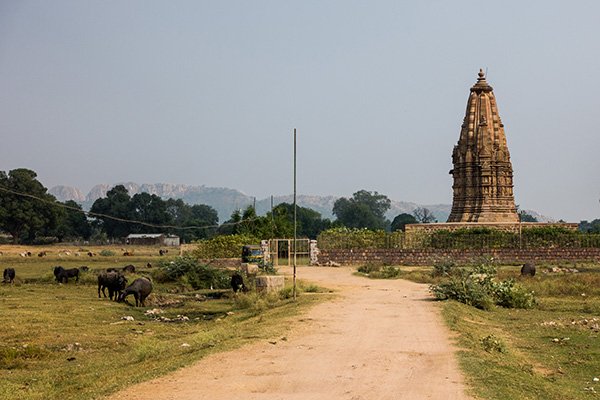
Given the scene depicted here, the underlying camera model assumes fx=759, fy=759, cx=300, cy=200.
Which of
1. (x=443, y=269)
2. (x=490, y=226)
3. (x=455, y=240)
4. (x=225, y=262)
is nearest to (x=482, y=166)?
(x=490, y=226)

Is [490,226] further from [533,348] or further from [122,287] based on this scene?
[533,348]

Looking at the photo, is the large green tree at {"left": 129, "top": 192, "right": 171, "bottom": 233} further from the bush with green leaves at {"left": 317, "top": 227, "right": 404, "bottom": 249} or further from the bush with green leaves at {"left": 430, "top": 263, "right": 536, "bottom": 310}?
the bush with green leaves at {"left": 430, "top": 263, "right": 536, "bottom": 310}

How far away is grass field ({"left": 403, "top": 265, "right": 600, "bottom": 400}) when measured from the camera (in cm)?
1145

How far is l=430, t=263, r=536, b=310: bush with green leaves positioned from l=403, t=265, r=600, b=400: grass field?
0.50 metres

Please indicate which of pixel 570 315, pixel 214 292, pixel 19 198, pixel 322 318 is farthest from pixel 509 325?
pixel 19 198

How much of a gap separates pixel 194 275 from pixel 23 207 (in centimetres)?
7250

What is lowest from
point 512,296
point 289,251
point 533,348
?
point 533,348

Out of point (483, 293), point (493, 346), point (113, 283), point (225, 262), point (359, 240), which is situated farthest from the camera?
point (359, 240)

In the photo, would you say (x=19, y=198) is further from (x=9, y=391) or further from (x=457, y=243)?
(x=9, y=391)

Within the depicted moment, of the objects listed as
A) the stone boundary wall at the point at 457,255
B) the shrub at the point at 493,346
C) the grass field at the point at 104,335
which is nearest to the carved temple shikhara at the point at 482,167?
the stone boundary wall at the point at 457,255

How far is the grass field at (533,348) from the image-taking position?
37.6 feet

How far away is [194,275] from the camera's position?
35.6 m

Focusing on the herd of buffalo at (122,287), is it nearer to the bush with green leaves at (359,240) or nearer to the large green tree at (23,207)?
the bush with green leaves at (359,240)

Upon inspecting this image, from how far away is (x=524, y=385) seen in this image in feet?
37.4
